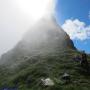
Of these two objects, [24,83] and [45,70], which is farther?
[45,70]

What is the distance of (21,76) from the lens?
531 ft

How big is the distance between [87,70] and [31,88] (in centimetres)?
4389

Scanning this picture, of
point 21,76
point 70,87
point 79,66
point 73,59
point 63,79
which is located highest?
point 73,59

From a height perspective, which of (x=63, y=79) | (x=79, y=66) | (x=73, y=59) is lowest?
(x=63, y=79)

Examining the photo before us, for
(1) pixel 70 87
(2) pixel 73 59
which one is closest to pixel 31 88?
(1) pixel 70 87

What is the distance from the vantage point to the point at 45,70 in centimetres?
16475

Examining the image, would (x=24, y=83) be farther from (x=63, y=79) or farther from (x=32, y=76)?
(x=63, y=79)

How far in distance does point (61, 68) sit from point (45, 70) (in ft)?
36.5

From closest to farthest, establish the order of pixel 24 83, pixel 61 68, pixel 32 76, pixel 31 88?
pixel 31 88, pixel 24 83, pixel 32 76, pixel 61 68

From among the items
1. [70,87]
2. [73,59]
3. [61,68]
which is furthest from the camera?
[73,59]

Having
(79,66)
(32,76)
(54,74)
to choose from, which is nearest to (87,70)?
(79,66)

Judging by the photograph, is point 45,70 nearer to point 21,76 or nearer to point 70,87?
point 21,76

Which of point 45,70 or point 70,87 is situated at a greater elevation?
point 45,70

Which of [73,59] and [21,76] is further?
[73,59]
